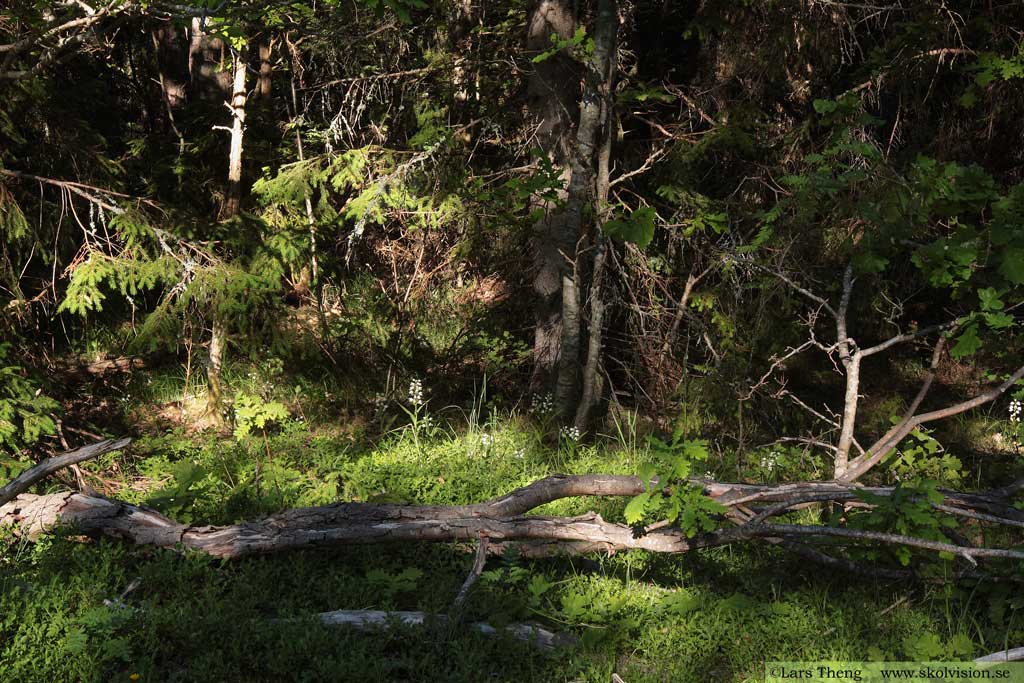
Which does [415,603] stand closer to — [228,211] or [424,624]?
[424,624]

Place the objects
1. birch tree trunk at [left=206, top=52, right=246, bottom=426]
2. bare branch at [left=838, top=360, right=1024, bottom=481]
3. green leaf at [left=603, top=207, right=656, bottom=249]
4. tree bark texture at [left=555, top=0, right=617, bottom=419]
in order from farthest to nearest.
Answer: birch tree trunk at [left=206, top=52, right=246, bottom=426]
tree bark texture at [left=555, top=0, right=617, bottom=419]
green leaf at [left=603, top=207, right=656, bottom=249]
bare branch at [left=838, top=360, right=1024, bottom=481]

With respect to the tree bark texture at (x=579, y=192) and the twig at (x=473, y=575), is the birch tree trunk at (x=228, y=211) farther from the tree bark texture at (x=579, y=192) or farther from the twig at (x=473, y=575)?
the twig at (x=473, y=575)

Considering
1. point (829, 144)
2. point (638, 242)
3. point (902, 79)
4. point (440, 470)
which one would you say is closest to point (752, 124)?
point (829, 144)

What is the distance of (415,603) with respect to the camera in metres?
4.35

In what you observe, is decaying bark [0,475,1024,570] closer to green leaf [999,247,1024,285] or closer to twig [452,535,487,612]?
twig [452,535,487,612]

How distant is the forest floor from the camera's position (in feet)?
12.1

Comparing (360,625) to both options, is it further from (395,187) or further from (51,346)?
(51,346)

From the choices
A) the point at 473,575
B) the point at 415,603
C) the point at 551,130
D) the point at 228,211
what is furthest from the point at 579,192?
the point at 415,603

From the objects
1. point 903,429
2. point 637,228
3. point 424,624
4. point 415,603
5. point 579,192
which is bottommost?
point 415,603

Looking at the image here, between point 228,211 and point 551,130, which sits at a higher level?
point 551,130

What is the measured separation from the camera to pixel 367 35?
270 inches

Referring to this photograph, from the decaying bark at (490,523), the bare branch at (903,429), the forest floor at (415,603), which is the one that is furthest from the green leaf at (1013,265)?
the forest floor at (415,603)

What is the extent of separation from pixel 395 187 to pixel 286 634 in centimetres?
392

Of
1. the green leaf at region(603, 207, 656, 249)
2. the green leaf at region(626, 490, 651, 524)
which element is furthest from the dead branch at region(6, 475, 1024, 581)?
the green leaf at region(603, 207, 656, 249)
